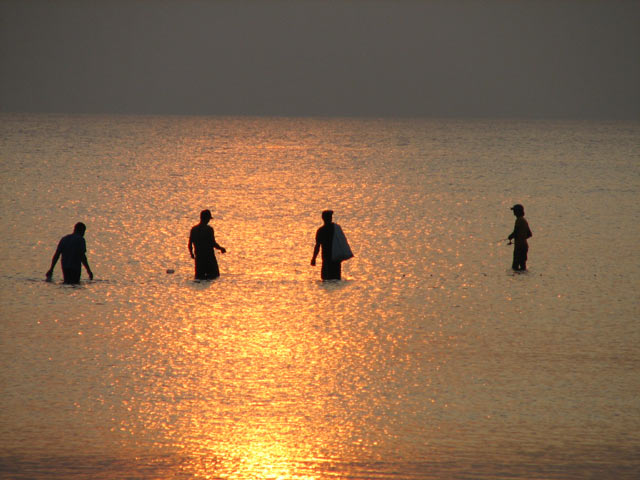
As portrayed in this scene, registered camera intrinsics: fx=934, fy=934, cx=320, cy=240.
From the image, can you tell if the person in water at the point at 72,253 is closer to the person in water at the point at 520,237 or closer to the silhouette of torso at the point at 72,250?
the silhouette of torso at the point at 72,250

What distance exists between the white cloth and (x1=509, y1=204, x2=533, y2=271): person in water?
11.5ft

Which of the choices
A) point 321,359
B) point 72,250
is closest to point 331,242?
point 72,250

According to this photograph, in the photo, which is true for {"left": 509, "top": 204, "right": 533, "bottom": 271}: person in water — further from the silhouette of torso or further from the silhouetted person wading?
the silhouette of torso

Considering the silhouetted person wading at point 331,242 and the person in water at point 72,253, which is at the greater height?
the silhouetted person wading at point 331,242

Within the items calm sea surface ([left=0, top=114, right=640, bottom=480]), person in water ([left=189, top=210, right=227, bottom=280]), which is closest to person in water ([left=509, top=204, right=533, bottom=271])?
calm sea surface ([left=0, top=114, right=640, bottom=480])

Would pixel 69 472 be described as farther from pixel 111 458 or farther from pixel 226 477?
pixel 226 477

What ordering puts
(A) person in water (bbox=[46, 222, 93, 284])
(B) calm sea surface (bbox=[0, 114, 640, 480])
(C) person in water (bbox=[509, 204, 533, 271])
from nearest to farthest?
(B) calm sea surface (bbox=[0, 114, 640, 480])
(A) person in water (bbox=[46, 222, 93, 284])
(C) person in water (bbox=[509, 204, 533, 271])

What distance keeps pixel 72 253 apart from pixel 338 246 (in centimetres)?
519

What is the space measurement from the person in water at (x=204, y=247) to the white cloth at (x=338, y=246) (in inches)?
88.3

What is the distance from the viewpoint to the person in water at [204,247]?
18359 millimetres

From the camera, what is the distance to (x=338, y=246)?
61.7ft

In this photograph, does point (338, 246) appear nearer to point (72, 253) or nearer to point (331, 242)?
point (331, 242)

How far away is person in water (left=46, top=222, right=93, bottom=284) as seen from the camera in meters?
17.6

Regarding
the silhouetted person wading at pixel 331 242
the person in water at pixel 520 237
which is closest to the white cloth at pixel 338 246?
the silhouetted person wading at pixel 331 242
